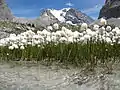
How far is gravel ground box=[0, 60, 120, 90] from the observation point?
20.3 feet

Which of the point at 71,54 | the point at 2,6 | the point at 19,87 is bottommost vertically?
the point at 19,87

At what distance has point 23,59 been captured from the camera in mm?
9164

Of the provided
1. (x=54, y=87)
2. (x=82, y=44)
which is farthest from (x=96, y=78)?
(x=82, y=44)

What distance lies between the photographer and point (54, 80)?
21.7ft

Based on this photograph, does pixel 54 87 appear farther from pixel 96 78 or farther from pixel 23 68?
pixel 23 68

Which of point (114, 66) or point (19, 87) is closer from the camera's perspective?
point (19, 87)

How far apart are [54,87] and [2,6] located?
147 ft

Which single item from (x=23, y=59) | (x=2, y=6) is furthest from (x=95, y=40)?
(x=2, y=6)

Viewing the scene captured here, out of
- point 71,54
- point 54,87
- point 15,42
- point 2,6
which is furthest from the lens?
point 2,6

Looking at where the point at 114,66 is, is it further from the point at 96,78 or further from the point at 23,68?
the point at 23,68

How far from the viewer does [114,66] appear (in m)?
7.22

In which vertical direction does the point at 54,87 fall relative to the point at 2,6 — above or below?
below

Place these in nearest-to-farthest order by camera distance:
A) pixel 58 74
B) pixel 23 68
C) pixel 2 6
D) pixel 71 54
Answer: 1. pixel 58 74
2. pixel 23 68
3. pixel 71 54
4. pixel 2 6

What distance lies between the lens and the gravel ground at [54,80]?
618cm
